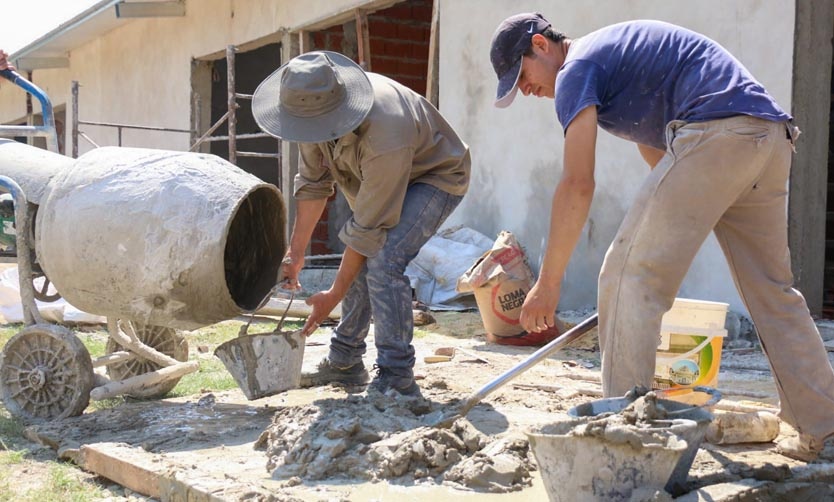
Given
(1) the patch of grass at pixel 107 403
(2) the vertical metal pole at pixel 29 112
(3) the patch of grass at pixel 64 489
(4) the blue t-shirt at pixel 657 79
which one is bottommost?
(2) the vertical metal pole at pixel 29 112

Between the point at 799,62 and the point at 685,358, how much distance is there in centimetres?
300

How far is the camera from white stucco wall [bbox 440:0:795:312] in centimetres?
588

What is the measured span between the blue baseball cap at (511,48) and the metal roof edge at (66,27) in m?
10.9

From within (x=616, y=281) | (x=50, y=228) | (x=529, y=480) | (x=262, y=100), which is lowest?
(x=529, y=480)

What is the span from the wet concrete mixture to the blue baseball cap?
3.50 ft

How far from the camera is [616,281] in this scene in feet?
8.98

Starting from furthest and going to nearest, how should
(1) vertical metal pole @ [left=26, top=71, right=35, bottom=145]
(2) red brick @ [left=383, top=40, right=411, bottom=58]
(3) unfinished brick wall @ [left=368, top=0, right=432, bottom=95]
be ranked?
(1) vertical metal pole @ [left=26, top=71, right=35, bottom=145], (2) red brick @ [left=383, top=40, right=411, bottom=58], (3) unfinished brick wall @ [left=368, top=0, right=432, bottom=95]

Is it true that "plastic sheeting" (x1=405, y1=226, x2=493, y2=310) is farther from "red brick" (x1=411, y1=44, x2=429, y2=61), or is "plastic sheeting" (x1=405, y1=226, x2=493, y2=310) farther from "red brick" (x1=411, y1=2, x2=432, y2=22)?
"red brick" (x1=411, y1=2, x2=432, y2=22)

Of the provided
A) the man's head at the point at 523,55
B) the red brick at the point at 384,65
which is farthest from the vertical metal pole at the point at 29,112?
the man's head at the point at 523,55

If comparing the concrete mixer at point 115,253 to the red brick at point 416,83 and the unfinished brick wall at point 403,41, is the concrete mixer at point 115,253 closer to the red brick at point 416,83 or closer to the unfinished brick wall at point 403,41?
the unfinished brick wall at point 403,41

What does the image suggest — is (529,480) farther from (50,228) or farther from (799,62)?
(799,62)

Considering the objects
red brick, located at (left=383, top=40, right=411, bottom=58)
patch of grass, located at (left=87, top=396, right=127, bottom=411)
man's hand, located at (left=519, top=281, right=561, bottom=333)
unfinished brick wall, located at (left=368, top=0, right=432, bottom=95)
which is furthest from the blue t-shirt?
red brick, located at (left=383, top=40, right=411, bottom=58)

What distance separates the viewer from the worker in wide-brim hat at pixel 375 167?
3594 mm

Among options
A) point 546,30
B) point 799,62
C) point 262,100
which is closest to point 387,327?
point 262,100
